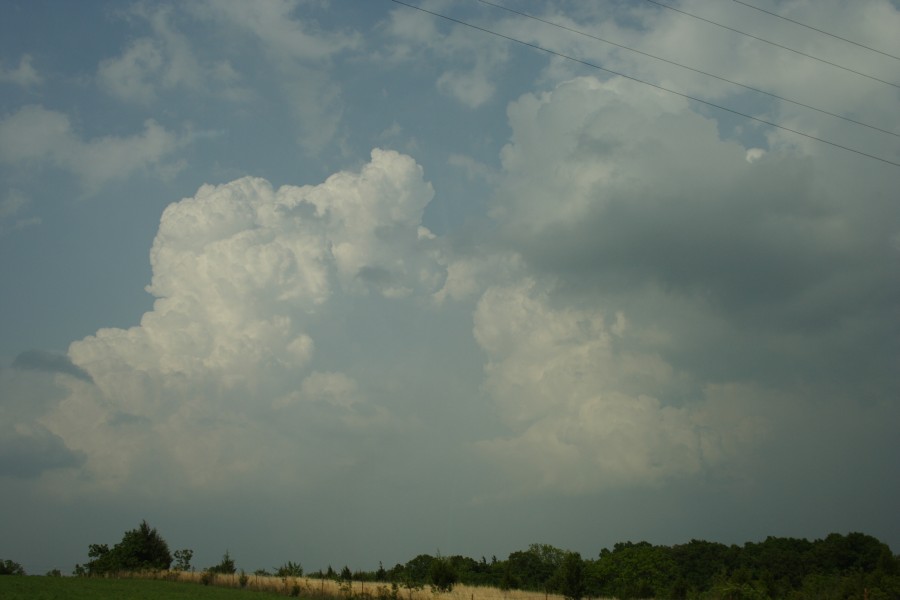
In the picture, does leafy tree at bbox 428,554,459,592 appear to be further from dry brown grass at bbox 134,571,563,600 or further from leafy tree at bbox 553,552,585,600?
leafy tree at bbox 553,552,585,600

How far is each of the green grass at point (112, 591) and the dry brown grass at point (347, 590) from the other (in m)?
1.86

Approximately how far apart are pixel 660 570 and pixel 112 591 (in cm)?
5898

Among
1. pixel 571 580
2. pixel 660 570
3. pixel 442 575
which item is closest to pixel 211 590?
pixel 442 575

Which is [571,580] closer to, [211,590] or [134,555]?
[211,590]

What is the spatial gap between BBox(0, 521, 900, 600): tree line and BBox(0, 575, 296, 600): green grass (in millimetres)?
6138

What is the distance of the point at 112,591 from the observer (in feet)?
175

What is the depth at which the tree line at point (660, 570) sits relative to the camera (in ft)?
173

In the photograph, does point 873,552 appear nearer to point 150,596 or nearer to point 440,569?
point 440,569

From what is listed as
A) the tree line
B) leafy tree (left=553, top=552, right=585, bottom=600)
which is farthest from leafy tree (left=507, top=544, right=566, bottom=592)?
leafy tree (left=553, top=552, right=585, bottom=600)

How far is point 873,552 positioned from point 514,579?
3821 centimetres

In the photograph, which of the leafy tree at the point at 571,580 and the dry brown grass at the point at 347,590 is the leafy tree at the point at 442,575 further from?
the leafy tree at the point at 571,580

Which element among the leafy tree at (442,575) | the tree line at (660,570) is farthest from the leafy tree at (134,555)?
the leafy tree at (442,575)

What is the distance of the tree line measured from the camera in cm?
5262

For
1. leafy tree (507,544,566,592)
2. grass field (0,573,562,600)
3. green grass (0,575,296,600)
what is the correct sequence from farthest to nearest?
leafy tree (507,544,566,592) → grass field (0,573,562,600) → green grass (0,575,296,600)
